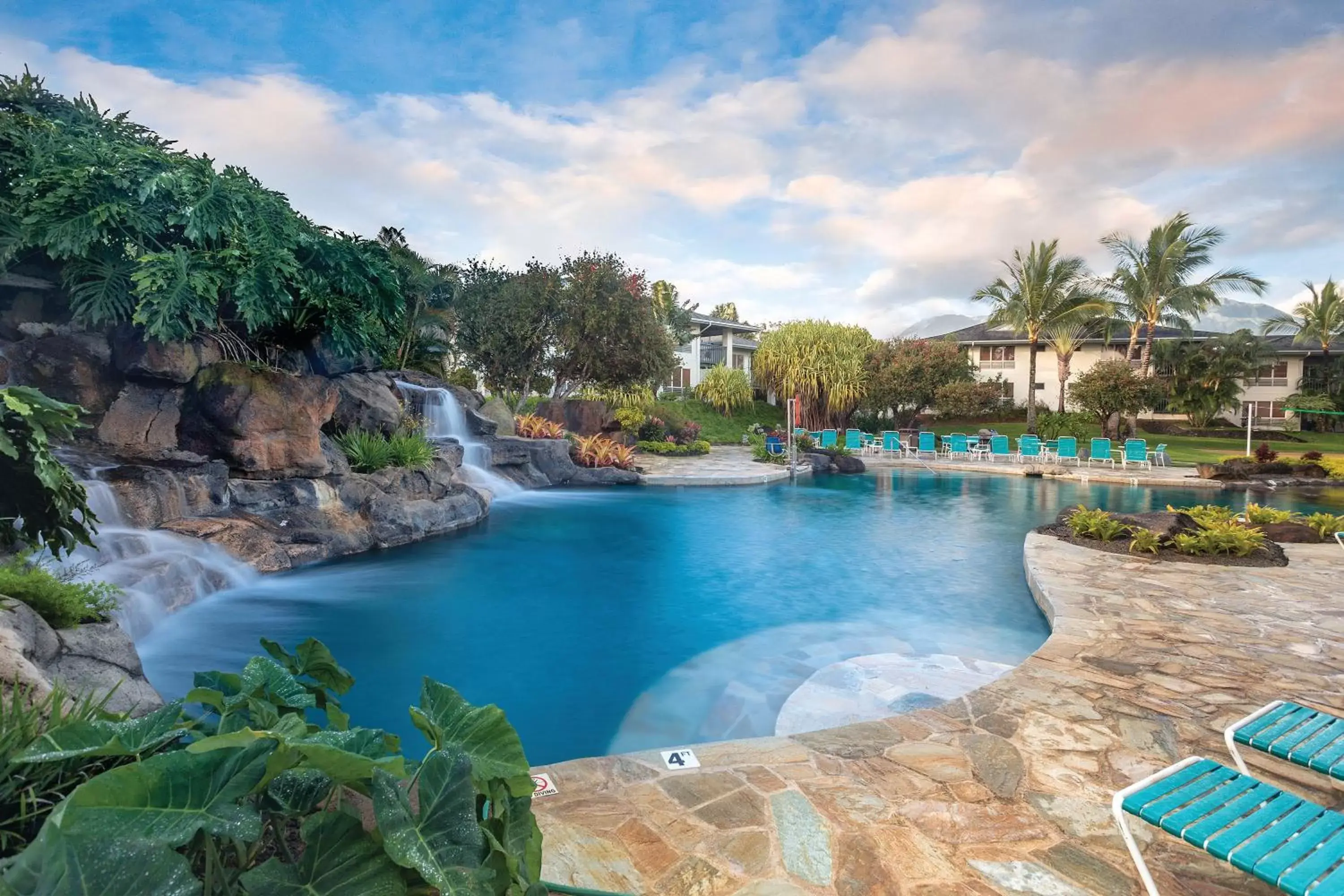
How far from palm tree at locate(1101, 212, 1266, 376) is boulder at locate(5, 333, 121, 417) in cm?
3015

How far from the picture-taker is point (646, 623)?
7125 millimetres

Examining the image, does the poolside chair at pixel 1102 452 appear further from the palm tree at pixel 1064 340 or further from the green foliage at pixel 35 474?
the green foliage at pixel 35 474

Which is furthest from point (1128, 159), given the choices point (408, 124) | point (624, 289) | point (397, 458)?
point (397, 458)

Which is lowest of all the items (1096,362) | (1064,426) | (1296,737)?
(1296,737)

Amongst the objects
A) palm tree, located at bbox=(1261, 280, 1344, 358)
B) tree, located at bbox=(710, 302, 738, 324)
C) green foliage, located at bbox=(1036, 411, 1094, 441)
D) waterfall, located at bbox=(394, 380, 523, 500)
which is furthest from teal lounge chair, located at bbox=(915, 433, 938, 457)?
tree, located at bbox=(710, 302, 738, 324)

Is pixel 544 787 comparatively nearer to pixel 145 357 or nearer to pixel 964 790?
pixel 964 790

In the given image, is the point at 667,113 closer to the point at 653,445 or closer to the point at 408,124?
the point at 408,124

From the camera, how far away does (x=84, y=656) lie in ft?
12.7

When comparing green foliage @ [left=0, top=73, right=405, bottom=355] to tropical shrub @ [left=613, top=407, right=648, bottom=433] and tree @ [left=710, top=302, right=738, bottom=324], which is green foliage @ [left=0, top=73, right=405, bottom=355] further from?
tree @ [left=710, top=302, right=738, bottom=324]

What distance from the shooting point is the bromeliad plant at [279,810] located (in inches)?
38.3

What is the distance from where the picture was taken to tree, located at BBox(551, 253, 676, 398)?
17.7m

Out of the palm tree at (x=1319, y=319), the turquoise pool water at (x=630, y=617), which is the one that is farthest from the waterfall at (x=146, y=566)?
the palm tree at (x=1319, y=319)

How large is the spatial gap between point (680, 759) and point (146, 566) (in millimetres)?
6355

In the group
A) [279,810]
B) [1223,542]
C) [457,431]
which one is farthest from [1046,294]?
[279,810]
